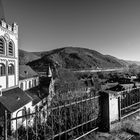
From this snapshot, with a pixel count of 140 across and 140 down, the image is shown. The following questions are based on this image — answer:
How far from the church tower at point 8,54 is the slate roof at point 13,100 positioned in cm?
182

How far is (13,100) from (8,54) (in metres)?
8.56

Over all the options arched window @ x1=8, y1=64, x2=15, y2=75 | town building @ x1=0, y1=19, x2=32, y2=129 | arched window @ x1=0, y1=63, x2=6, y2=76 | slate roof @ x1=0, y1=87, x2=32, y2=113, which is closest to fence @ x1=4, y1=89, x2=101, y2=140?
slate roof @ x1=0, y1=87, x2=32, y2=113

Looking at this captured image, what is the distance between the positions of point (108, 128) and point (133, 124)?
110cm

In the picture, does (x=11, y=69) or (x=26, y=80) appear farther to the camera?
(x=26, y=80)

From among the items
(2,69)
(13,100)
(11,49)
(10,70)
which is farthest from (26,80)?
(13,100)

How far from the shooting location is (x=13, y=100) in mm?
18266

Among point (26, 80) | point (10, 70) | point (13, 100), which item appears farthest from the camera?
point (26, 80)

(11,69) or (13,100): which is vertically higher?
(11,69)

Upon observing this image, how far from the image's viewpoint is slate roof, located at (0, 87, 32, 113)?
53.5 ft

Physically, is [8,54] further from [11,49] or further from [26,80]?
[26,80]

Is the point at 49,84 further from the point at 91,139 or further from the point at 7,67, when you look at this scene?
the point at 91,139

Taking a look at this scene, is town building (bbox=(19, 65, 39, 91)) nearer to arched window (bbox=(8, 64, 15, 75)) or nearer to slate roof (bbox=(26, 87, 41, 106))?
slate roof (bbox=(26, 87, 41, 106))

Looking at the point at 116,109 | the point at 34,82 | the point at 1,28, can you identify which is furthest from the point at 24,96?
the point at 116,109

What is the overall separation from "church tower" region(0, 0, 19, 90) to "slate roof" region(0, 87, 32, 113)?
1822 millimetres
